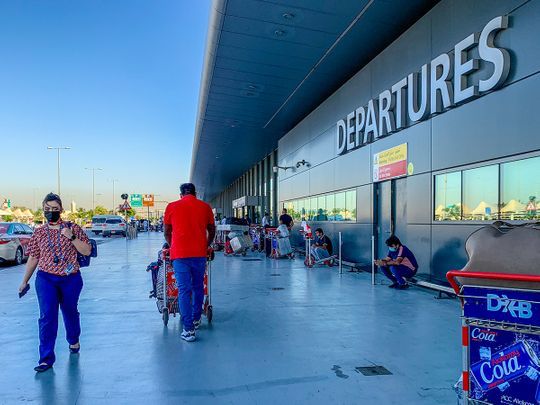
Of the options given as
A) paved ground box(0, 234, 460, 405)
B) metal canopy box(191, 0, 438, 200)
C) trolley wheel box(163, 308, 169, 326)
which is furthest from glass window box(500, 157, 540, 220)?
trolley wheel box(163, 308, 169, 326)

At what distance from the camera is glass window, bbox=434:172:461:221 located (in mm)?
8055

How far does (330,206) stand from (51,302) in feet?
38.8

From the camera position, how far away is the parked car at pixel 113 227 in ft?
126

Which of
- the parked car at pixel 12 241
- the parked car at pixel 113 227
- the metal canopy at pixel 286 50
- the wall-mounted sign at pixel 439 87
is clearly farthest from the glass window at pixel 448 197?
the parked car at pixel 113 227

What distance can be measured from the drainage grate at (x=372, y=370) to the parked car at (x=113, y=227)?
37.2 meters

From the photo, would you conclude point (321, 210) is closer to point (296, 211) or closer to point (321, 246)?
point (321, 246)

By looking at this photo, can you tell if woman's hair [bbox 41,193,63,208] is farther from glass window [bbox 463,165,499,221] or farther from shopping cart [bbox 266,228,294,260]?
shopping cart [bbox 266,228,294,260]

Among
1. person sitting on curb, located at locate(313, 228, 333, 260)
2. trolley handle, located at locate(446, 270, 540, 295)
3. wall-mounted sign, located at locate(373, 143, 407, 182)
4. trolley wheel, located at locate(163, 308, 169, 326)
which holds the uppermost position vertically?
wall-mounted sign, located at locate(373, 143, 407, 182)

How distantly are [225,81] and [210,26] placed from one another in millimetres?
3374

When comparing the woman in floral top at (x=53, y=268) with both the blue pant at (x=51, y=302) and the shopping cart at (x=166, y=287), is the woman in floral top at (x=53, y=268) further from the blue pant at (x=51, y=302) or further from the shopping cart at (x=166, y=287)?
the shopping cart at (x=166, y=287)

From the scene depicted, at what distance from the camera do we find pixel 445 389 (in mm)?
3725

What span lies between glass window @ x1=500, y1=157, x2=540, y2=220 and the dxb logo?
4210 mm

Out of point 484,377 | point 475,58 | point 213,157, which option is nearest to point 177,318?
point 484,377

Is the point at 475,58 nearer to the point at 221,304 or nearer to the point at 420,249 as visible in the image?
the point at 420,249
